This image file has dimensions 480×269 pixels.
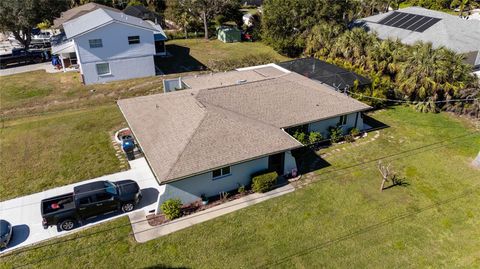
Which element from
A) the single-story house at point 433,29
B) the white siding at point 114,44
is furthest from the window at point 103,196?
the single-story house at point 433,29

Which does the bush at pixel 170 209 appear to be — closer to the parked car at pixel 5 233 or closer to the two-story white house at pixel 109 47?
the parked car at pixel 5 233

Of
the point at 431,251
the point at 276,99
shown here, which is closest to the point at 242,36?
the point at 276,99

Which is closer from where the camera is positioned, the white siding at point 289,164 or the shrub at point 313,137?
the white siding at point 289,164

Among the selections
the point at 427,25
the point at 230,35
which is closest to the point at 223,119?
the point at 427,25

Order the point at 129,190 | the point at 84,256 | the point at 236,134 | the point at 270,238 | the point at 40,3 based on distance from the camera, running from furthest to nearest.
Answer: the point at 40,3
the point at 236,134
the point at 129,190
the point at 270,238
the point at 84,256

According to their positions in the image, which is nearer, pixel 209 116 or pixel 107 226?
pixel 107 226

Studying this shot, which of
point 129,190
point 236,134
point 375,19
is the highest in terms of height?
point 375,19

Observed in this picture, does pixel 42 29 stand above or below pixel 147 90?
above

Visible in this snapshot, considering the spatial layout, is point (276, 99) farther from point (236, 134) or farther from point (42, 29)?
point (42, 29)

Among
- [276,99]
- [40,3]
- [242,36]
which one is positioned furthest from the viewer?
[242,36]
